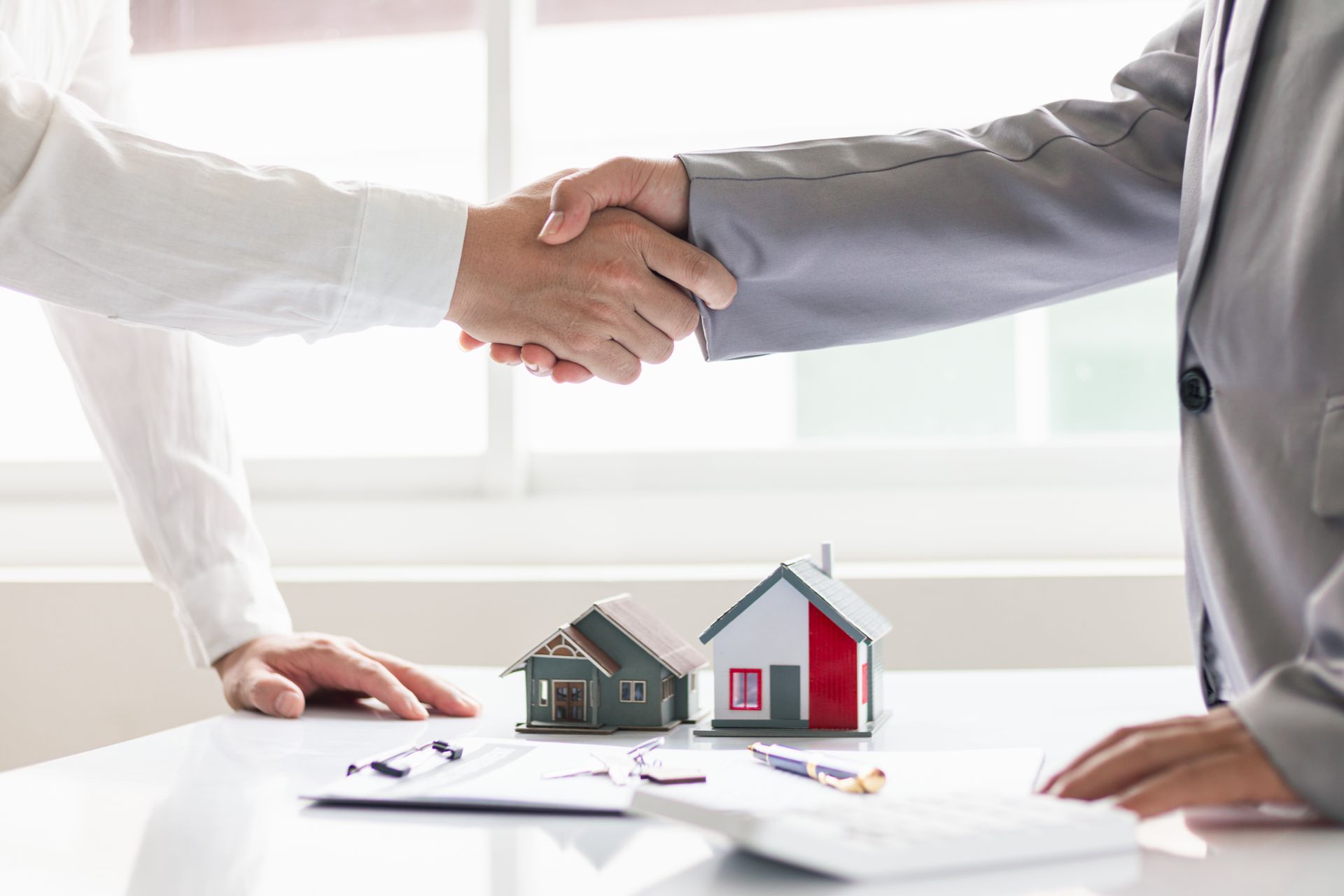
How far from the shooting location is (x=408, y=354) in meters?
2.07

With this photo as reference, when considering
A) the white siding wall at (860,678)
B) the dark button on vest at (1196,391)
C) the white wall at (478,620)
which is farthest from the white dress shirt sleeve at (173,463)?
the dark button on vest at (1196,391)

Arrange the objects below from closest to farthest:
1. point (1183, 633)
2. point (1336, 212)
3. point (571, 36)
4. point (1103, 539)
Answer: point (1336, 212) → point (1183, 633) → point (1103, 539) → point (571, 36)

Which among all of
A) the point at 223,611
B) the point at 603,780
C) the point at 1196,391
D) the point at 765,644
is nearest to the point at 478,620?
the point at 223,611

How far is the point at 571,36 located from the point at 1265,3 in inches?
57.2

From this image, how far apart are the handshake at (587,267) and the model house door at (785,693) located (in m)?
0.39

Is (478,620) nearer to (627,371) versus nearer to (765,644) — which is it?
(627,371)

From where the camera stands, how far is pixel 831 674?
0.88m

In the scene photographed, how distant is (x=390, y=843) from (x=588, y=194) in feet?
2.29

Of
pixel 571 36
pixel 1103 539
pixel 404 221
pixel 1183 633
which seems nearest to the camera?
pixel 404 221

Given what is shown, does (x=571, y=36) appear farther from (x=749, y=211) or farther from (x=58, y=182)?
(x=58, y=182)

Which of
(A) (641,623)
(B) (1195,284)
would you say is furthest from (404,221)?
(B) (1195,284)

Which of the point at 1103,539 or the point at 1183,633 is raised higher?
the point at 1103,539

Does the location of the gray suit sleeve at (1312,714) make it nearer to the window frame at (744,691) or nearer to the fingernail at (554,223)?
the window frame at (744,691)

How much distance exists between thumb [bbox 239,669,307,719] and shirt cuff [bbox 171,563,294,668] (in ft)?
0.52
